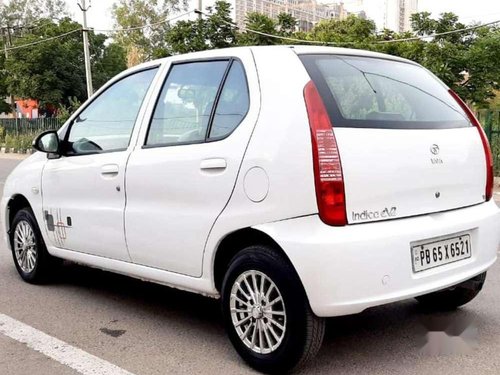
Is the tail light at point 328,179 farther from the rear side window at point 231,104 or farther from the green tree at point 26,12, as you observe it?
the green tree at point 26,12

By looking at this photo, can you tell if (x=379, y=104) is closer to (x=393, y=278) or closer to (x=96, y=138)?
(x=393, y=278)

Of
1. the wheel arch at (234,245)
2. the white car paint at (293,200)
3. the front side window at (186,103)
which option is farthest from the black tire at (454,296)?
the front side window at (186,103)

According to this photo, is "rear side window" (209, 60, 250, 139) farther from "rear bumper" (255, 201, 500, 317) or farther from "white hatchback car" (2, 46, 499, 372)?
"rear bumper" (255, 201, 500, 317)

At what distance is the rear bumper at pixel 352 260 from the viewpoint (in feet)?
9.48

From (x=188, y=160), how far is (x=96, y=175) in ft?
3.33

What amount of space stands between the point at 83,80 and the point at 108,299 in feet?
132

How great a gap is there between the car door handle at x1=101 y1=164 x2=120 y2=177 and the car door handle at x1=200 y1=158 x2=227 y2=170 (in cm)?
87

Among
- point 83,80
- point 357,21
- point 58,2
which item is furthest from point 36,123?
point 58,2

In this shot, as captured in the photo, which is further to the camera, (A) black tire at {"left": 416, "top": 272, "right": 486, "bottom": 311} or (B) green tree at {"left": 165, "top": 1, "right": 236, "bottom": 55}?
(B) green tree at {"left": 165, "top": 1, "right": 236, "bottom": 55}

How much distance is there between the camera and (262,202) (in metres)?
3.10

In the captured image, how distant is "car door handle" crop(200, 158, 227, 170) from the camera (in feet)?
10.8

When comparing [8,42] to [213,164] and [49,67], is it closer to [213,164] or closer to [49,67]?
[49,67]

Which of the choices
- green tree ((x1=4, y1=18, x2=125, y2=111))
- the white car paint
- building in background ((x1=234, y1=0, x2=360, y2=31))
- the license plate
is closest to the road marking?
the white car paint

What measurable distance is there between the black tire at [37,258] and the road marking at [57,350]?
844 mm
